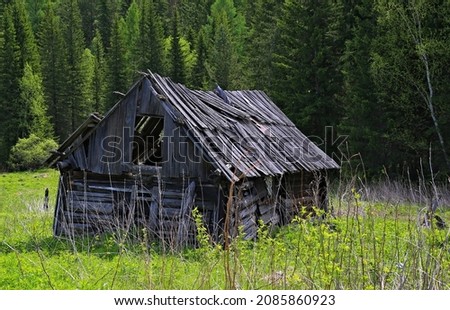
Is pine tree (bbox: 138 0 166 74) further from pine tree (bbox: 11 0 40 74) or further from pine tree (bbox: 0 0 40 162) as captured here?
pine tree (bbox: 0 0 40 162)

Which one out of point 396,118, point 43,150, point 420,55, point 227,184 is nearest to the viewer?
point 227,184

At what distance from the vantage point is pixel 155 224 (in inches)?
572

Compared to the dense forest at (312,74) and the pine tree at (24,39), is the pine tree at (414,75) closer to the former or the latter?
the dense forest at (312,74)

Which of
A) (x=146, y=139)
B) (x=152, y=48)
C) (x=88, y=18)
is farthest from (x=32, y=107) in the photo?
(x=88, y=18)

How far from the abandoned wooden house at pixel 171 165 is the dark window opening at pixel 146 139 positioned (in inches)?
1.9

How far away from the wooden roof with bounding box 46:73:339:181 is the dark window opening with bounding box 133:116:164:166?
1410mm

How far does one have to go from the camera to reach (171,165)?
588 inches

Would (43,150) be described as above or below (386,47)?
below

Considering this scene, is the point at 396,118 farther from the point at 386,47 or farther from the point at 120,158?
the point at 120,158

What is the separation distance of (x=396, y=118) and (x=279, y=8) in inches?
630

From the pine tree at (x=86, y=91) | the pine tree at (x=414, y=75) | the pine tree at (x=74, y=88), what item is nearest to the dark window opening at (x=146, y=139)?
the pine tree at (x=414, y=75)

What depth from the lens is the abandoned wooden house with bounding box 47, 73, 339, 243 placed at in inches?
571
